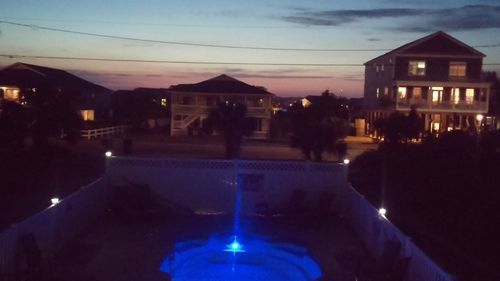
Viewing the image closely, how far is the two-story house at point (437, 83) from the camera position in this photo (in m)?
42.2

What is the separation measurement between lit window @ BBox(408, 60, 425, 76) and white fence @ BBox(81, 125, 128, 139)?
81.6 ft

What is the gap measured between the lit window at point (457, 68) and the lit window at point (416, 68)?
2.26 meters

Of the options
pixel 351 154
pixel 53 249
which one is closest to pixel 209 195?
pixel 53 249

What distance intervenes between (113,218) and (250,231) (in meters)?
3.75

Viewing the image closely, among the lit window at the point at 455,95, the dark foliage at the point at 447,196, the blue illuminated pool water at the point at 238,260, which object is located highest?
the lit window at the point at 455,95

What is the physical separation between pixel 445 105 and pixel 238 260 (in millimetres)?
35312

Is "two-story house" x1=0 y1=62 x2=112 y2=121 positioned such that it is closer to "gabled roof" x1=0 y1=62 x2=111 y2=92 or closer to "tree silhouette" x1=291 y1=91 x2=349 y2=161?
"gabled roof" x1=0 y1=62 x2=111 y2=92

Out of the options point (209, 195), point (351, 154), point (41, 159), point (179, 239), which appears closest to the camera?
point (179, 239)

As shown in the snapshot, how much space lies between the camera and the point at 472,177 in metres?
17.3

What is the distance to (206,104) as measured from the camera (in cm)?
4888

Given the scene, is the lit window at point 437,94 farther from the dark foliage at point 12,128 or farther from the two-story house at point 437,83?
the dark foliage at point 12,128

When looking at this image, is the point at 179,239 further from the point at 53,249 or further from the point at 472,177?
the point at 472,177

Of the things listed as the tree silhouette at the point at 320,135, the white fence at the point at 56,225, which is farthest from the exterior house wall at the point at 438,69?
the white fence at the point at 56,225

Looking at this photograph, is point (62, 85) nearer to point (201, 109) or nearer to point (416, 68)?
point (201, 109)
